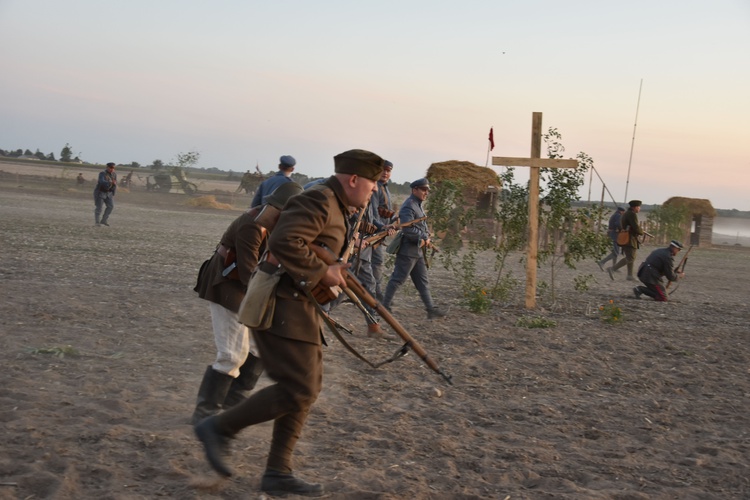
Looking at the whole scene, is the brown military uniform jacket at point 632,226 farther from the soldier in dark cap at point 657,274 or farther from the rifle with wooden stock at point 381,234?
the rifle with wooden stock at point 381,234

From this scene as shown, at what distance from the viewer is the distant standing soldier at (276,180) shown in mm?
8344

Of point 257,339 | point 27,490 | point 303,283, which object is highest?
point 303,283

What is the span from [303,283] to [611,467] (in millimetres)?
2256

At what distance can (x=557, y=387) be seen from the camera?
7289mm

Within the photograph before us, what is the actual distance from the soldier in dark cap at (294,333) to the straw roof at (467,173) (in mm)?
26050

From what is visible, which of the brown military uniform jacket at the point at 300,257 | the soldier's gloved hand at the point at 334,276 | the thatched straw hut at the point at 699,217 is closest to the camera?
the brown military uniform jacket at the point at 300,257

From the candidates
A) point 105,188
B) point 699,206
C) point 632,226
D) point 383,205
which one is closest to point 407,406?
point 383,205

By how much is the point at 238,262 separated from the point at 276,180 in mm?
3130

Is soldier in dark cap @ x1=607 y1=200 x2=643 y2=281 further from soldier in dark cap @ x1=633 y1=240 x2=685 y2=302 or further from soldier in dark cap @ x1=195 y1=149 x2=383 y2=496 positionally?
soldier in dark cap @ x1=195 y1=149 x2=383 y2=496

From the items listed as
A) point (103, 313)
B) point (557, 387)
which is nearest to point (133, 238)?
point (103, 313)

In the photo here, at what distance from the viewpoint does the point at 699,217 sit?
148ft

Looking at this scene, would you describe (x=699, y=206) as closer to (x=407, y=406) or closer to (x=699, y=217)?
Result: (x=699, y=217)

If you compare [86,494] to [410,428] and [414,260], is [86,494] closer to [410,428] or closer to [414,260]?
[410,428]

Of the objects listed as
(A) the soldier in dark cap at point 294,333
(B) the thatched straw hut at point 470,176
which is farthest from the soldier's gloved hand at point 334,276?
(B) the thatched straw hut at point 470,176
